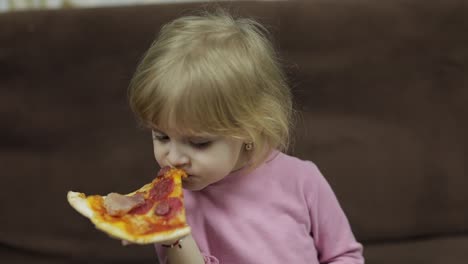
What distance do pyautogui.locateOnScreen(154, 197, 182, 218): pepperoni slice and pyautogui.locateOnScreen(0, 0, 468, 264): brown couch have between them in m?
0.62

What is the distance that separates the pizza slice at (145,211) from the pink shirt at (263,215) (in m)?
0.18

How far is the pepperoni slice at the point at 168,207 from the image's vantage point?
103 centimetres

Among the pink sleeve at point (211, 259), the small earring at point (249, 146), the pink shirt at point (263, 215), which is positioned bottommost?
the pink sleeve at point (211, 259)

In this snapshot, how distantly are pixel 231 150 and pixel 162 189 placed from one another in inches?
5.8

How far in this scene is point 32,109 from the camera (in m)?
1.61

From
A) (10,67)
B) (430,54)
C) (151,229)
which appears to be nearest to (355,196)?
(430,54)

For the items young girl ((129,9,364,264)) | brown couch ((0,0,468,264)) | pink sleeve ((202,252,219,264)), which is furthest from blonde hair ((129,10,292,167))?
brown couch ((0,0,468,264))

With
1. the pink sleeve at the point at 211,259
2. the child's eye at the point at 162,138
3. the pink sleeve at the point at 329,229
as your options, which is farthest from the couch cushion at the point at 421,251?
the child's eye at the point at 162,138

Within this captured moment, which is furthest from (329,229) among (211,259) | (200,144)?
(200,144)

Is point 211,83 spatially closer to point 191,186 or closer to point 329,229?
point 191,186

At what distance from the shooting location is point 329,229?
1.30 m

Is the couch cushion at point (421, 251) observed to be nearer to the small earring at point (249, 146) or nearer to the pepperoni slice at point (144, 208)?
the small earring at point (249, 146)

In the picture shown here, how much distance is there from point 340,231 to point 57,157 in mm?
788

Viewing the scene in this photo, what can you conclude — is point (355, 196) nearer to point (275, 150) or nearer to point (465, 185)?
point (465, 185)
